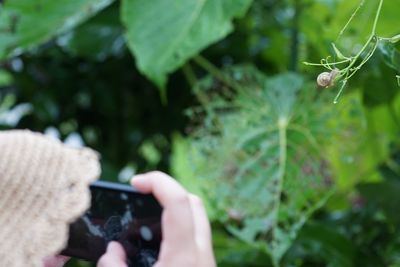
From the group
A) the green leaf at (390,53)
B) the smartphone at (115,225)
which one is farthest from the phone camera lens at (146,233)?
the green leaf at (390,53)

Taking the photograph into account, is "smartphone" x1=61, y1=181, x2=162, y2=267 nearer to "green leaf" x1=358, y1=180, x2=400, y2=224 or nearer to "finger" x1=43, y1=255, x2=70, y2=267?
"finger" x1=43, y1=255, x2=70, y2=267

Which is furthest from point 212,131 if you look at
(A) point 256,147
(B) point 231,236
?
(B) point 231,236

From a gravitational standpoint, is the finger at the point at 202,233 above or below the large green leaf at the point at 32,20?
above

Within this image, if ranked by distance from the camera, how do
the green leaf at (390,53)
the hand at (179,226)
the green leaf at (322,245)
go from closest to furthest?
the hand at (179,226) < the green leaf at (390,53) < the green leaf at (322,245)

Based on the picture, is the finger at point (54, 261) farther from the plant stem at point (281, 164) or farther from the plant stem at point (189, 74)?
the plant stem at point (189, 74)

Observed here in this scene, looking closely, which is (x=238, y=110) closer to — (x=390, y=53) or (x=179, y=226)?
(x=390, y=53)

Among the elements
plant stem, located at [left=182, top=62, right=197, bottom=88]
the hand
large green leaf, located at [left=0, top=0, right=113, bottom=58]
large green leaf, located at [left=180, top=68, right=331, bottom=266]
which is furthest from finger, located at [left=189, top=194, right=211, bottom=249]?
plant stem, located at [left=182, top=62, right=197, bottom=88]

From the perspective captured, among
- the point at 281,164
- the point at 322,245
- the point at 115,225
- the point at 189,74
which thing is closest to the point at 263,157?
the point at 281,164
